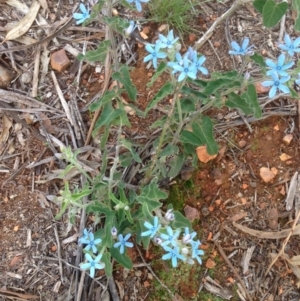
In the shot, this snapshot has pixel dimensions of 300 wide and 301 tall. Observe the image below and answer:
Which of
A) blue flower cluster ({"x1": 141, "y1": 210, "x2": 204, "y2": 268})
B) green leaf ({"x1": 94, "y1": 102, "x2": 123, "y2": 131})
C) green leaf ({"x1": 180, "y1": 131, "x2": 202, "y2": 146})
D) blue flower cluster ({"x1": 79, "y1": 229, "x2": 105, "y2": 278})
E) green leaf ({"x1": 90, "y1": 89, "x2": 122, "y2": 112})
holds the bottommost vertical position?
blue flower cluster ({"x1": 79, "y1": 229, "x2": 105, "y2": 278})

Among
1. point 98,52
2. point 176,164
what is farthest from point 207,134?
point 98,52

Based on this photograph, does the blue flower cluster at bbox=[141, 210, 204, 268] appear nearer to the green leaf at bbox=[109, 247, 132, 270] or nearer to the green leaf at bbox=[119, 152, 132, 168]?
the green leaf at bbox=[109, 247, 132, 270]

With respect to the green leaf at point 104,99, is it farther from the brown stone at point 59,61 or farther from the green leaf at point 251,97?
the brown stone at point 59,61

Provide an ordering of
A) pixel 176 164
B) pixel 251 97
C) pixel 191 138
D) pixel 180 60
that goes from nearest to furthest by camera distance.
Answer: pixel 180 60 → pixel 251 97 → pixel 191 138 → pixel 176 164

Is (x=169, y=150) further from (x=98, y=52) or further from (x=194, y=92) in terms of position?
(x=98, y=52)

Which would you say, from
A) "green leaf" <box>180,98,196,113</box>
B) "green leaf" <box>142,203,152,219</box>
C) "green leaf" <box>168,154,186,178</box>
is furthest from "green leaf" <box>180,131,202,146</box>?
"green leaf" <box>142,203,152,219</box>

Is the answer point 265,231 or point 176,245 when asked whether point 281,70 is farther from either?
point 265,231

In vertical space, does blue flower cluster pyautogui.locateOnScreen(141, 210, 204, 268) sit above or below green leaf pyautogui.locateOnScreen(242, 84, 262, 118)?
below
